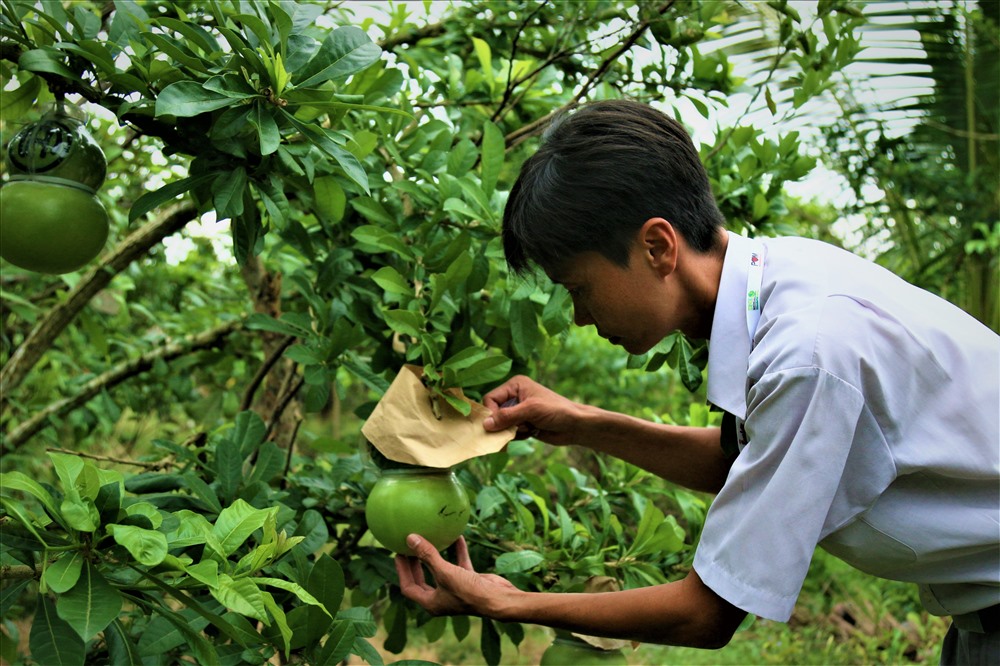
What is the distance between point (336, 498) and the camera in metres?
1.93

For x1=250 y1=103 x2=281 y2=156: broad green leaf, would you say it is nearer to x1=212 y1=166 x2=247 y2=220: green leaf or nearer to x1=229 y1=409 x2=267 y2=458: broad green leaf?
x1=212 y1=166 x2=247 y2=220: green leaf

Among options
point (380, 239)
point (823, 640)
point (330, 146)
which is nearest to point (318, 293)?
point (380, 239)

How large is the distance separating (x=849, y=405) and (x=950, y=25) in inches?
196

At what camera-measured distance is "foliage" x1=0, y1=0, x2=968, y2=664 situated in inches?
49.5

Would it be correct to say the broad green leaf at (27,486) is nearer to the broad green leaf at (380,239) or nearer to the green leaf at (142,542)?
the green leaf at (142,542)

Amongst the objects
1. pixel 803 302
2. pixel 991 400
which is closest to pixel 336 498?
pixel 803 302

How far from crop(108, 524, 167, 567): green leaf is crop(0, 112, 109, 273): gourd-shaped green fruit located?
66 cm

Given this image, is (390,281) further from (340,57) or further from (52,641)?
(52,641)

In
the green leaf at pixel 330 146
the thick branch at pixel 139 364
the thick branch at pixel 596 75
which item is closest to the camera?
the green leaf at pixel 330 146

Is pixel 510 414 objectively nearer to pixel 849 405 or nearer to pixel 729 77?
pixel 849 405

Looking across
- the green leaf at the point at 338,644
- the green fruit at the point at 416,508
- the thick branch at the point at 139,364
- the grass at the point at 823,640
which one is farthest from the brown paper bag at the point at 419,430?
the grass at the point at 823,640

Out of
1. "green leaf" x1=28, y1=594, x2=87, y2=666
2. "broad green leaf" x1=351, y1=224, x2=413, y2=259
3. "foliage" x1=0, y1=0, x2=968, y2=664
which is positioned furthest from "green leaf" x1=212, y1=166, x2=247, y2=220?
"green leaf" x1=28, y1=594, x2=87, y2=666

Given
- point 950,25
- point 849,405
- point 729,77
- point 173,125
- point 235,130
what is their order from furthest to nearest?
point 950,25
point 729,77
point 173,125
point 235,130
point 849,405

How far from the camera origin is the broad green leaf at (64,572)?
1079mm
